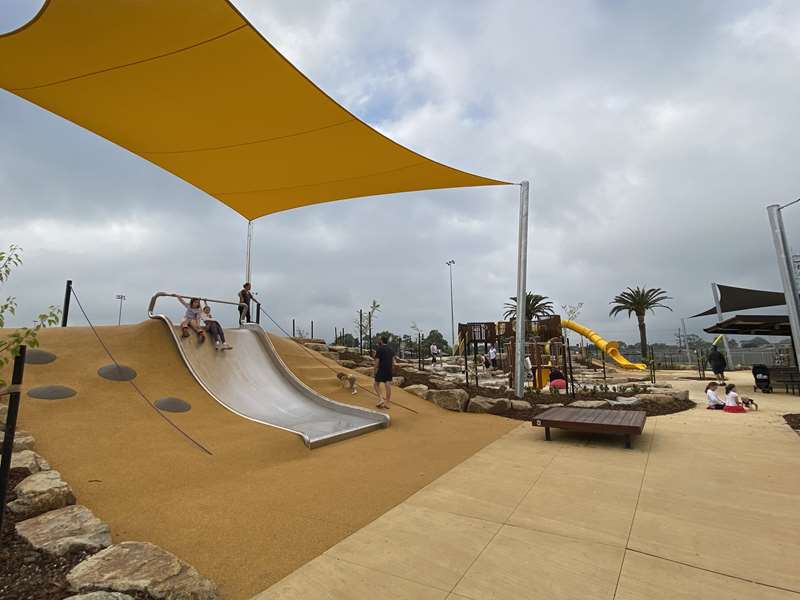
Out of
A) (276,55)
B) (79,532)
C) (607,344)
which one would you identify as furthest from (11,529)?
(607,344)

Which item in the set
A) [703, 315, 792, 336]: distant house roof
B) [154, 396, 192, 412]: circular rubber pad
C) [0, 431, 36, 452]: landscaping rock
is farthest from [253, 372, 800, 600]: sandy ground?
[703, 315, 792, 336]: distant house roof

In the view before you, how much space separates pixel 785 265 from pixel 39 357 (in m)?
14.5

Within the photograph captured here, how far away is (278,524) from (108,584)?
1.32 metres

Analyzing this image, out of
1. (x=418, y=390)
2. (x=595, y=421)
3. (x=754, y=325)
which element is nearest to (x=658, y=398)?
(x=595, y=421)

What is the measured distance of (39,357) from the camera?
6.65 metres

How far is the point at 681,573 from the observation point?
8.41 feet

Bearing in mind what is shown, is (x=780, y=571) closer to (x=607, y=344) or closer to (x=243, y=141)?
(x=243, y=141)

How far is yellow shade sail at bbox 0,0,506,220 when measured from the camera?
4793 millimetres

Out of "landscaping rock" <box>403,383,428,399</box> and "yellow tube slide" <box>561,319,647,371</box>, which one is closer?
"landscaping rock" <box>403,383,428,399</box>

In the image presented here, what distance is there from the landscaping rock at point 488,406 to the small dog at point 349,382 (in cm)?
261

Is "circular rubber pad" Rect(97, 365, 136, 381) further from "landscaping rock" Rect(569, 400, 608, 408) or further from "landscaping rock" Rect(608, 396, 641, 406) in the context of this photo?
"landscaping rock" Rect(608, 396, 641, 406)

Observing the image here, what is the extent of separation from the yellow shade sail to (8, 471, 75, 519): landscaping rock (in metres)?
4.93

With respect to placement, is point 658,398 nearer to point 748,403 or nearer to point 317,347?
point 748,403

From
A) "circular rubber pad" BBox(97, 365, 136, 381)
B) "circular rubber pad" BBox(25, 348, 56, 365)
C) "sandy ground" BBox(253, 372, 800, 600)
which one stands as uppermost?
"circular rubber pad" BBox(25, 348, 56, 365)
